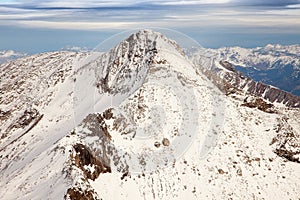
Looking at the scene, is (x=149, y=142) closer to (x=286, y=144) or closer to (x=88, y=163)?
(x=88, y=163)

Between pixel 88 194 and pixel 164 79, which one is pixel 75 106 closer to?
pixel 164 79

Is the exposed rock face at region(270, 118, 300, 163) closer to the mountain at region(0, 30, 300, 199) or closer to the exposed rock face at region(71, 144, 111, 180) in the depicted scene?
the mountain at region(0, 30, 300, 199)

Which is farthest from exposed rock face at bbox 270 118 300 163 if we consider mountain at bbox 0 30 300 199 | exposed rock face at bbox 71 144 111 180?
exposed rock face at bbox 71 144 111 180

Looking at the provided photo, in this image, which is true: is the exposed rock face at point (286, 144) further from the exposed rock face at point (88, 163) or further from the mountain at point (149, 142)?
the exposed rock face at point (88, 163)

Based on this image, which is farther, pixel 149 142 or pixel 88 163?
pixel 149 142

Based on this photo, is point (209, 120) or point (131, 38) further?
point (131, 38)

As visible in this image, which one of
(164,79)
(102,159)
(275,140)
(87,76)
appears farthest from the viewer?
(87,76)

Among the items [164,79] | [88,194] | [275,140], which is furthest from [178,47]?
[88,194]

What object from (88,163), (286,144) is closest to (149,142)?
(88,163)
